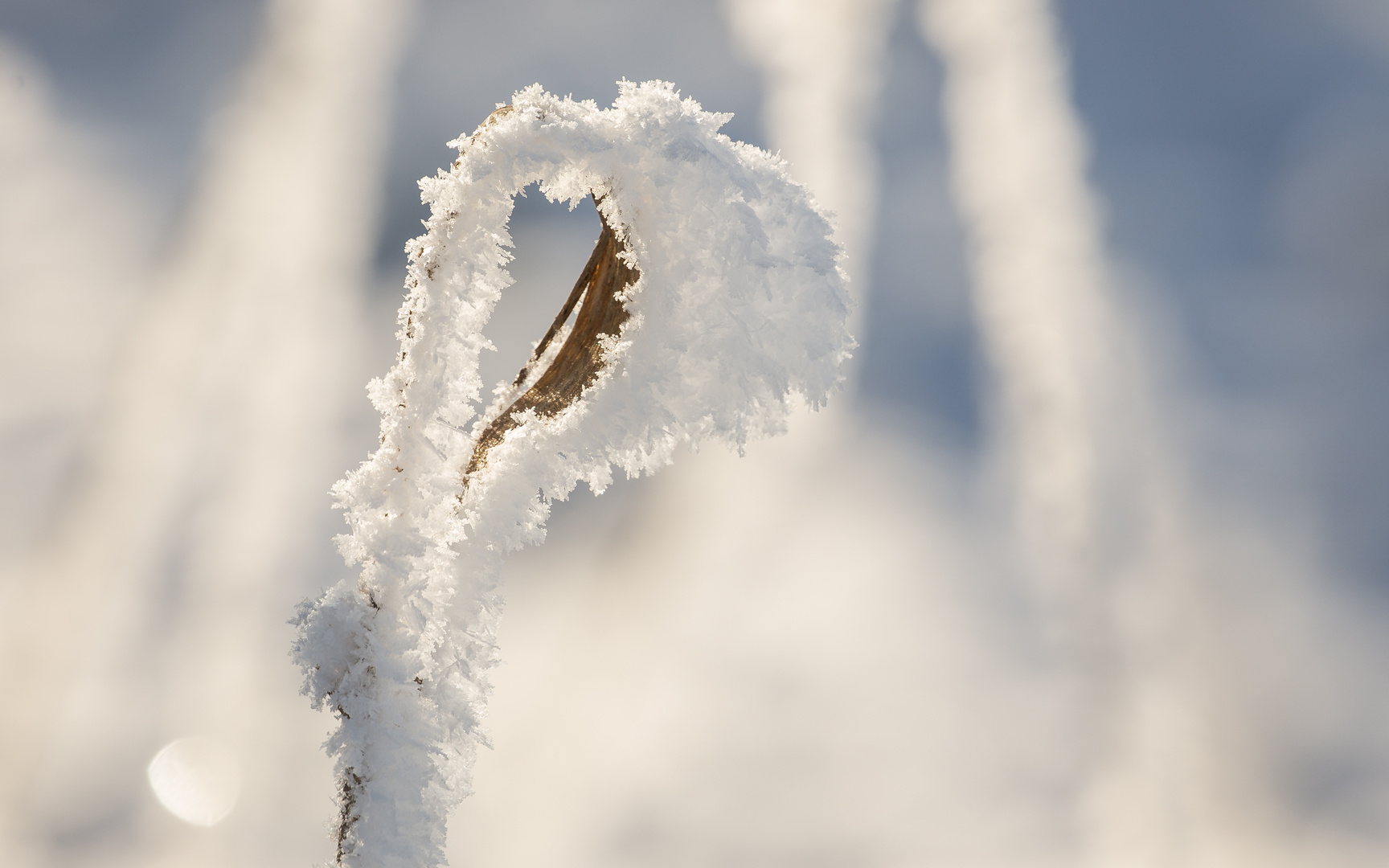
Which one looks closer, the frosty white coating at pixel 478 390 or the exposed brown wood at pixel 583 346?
the frosty white coating at pixel 478 390

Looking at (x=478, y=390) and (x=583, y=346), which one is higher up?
(x=583, y=346)

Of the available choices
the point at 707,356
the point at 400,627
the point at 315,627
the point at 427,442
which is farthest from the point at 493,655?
the point at 707,356

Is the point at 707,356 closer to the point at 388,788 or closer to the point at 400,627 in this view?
the point at 400,627

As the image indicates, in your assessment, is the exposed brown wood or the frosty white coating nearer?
the frosty white coating
